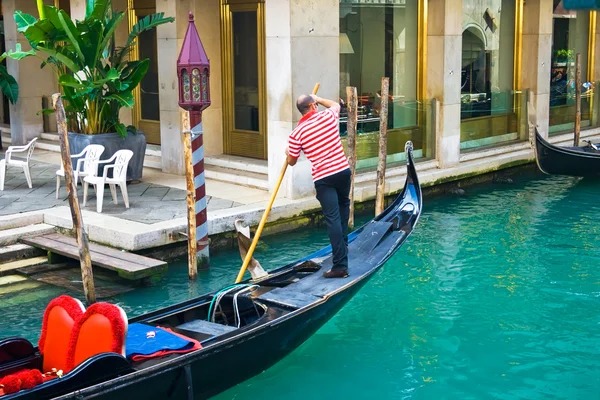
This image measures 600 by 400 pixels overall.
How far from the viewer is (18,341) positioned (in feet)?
12.8

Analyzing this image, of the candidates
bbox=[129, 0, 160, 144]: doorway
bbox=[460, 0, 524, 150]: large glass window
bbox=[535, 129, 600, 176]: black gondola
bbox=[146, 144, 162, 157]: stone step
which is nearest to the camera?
bbox=[535, 129, 600, 176]: black gondola

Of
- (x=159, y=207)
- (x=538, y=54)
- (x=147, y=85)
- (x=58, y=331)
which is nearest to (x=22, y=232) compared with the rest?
(x=159, y=207)

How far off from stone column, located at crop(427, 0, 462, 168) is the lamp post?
13.5 feet

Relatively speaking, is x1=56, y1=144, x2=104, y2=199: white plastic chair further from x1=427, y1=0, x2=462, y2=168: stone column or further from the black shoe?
x1=427, y1=0, x2=462, y2=168: stone column

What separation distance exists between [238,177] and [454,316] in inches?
146

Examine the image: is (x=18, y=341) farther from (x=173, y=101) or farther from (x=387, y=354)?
(x=173, y=101)

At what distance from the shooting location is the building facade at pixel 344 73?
8172 millimetres

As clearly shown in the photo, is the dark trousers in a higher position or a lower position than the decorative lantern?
lower

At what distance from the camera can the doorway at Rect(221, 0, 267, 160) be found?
31.1ft

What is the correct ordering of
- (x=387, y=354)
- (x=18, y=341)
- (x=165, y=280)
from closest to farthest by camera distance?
(x=18, y=341) → (x=387, y=354) → (x=165, y=280)

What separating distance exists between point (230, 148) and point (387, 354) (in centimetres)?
514

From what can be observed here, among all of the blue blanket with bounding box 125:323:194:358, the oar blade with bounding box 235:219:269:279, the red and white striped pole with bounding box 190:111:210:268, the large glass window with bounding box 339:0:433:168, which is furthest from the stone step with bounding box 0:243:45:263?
the large glass window with bounding box 339:0:433:168

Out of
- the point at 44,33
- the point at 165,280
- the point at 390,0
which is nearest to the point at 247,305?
the point at 165,280

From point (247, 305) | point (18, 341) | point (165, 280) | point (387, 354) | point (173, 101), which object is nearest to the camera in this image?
point (18, 341)
